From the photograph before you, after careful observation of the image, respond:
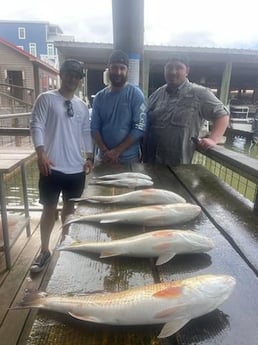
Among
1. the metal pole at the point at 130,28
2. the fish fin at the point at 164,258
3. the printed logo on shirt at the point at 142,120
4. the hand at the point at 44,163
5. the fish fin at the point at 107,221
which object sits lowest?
the hand at the point at 44,163

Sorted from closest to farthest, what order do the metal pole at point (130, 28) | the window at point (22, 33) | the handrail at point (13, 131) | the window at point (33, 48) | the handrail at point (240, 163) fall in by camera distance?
the handrail at point (240, 163) → the metal pole at point (130, 28) → the handrail at point (13, 131) → the window at point (22, 33) → the window at point (33, 48)

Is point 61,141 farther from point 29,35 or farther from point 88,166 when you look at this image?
point 29,35

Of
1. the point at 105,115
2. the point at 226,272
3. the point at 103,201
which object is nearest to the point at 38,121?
the point at 105,115

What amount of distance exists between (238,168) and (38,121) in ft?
5.49

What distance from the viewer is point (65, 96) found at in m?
2.70

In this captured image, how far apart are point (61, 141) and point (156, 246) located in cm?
184

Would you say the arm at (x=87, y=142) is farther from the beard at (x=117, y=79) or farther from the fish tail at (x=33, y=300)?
the fish tail at (x=33, y=300)

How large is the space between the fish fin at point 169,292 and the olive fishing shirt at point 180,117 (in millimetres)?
2136

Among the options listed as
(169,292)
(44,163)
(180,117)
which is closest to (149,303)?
(169,292)

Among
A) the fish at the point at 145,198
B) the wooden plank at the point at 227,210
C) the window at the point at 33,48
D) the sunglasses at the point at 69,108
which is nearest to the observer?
the wooden plank at the point at 227,210

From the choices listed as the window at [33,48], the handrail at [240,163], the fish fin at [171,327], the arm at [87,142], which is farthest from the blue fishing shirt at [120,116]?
the window at [33,48]

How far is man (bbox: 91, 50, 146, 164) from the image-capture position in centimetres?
285

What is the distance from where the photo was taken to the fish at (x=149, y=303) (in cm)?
79

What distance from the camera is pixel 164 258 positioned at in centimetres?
107
